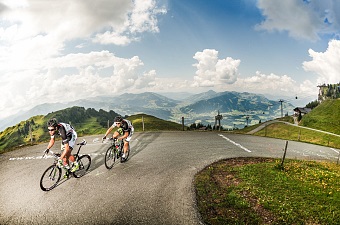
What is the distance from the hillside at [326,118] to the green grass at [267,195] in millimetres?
80388

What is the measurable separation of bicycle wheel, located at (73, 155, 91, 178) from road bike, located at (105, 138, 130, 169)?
122cm

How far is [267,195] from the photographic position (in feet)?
29.1

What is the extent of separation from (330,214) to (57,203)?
34.9ft

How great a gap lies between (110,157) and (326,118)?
10015 centimetres

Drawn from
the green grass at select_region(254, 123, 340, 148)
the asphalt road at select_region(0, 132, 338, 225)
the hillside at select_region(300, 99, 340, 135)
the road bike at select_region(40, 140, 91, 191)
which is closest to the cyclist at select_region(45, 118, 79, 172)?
the road bike at select_region(40, 140, 91, 191)

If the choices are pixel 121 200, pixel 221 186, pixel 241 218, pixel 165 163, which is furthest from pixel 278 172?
pixel 121 200

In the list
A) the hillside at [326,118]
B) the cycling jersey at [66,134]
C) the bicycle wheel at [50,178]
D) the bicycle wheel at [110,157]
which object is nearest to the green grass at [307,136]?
the hillside at [326,118]

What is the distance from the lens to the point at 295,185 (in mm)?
9883

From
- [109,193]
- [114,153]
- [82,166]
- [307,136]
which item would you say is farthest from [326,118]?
[109,193]

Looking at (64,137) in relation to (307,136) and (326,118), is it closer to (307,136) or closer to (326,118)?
(307,136)

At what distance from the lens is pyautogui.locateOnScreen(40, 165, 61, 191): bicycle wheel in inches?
393

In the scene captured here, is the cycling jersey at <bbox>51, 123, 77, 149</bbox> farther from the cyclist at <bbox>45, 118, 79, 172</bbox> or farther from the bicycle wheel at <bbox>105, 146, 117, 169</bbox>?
the bicycle wheel at <bbox>105, 146, 117, 169</bbox>

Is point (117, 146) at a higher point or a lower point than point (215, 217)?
higher

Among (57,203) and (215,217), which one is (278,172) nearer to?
(215,217)
